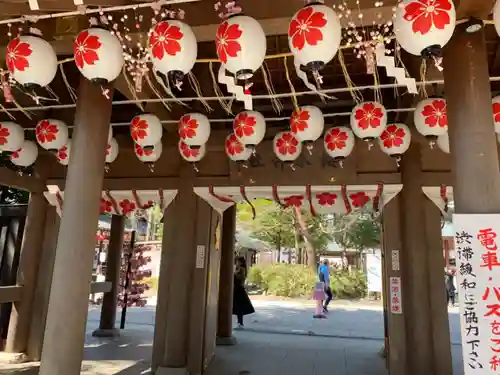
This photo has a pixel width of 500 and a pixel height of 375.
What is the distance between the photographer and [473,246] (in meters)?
2.29

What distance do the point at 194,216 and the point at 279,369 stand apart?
8.59ft

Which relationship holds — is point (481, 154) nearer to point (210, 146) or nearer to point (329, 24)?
point (329, 24)

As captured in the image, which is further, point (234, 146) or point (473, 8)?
point (234, 146)

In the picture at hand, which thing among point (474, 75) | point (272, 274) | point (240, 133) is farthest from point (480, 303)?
point (272, 274)

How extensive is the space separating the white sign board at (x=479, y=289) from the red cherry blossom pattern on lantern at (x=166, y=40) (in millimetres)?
2151

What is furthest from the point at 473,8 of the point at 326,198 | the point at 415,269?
the point at 415,269

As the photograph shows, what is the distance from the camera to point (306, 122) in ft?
13.6

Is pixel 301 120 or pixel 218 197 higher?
pixel 301 120

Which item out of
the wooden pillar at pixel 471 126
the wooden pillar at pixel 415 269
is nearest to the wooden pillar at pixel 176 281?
the wooden pillar at pixel 415 269

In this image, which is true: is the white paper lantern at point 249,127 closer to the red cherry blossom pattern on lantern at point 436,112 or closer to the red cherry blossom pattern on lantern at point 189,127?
the red cherry blossom pattern on lantern at point 189,127

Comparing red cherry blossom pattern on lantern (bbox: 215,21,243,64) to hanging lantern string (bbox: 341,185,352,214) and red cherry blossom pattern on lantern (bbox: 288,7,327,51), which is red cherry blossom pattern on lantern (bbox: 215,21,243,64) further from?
Result: hanging lantern string (bbox: 341,185,352,214)

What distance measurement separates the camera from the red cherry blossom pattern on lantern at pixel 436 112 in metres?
4.00

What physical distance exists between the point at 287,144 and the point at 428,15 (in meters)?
2.52

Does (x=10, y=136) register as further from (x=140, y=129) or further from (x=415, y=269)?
(x=415, y=269)
